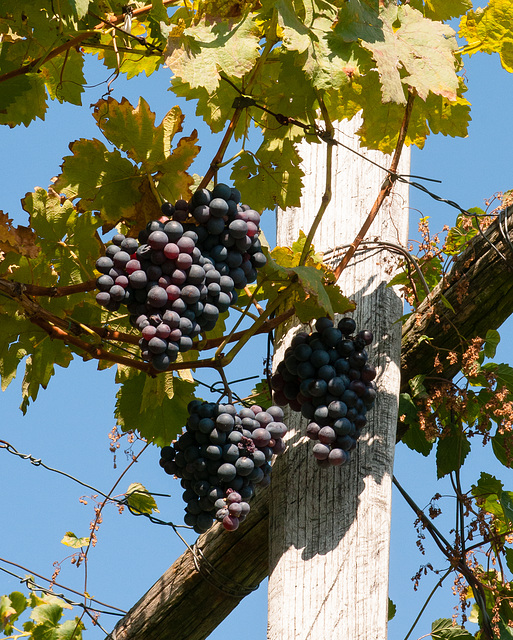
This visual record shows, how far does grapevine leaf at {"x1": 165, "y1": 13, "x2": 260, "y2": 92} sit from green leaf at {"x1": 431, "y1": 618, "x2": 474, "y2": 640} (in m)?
1.79

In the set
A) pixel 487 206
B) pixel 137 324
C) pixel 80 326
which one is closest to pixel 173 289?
pixel 137 324

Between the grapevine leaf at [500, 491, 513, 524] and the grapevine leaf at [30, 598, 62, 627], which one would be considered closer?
the grapevine leaf at [500, 491, 513, 524]

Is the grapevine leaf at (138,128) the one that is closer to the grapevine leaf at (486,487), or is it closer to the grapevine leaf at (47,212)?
the grapevine leaf at (47,212)

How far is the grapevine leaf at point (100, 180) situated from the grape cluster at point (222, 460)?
0.53 m

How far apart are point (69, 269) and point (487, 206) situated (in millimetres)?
1268

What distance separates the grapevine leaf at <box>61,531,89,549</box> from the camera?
3.09 metres

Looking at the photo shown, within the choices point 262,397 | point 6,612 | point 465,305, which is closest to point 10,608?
point 6,612

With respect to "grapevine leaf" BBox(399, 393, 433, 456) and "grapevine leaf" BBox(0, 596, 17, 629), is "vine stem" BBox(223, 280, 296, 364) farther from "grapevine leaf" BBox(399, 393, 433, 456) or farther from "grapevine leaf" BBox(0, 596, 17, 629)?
"grapevine leaf" BBox(0, 596, 17, 629)

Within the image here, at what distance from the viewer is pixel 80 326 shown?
6.69 ft

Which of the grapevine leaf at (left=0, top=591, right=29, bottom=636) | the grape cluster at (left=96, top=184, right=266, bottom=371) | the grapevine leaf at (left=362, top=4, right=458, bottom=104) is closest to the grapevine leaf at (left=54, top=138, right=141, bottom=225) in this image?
the grape cluster at (left=96, top=184, right=266, bottom=371)

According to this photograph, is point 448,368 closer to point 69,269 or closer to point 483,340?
point 483,340

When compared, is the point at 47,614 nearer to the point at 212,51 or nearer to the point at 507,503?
the point at 507,503

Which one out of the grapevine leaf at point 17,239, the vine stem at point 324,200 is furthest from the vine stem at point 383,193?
the grapevine leaf at point 17,239

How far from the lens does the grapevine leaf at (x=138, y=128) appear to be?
1924 mm
